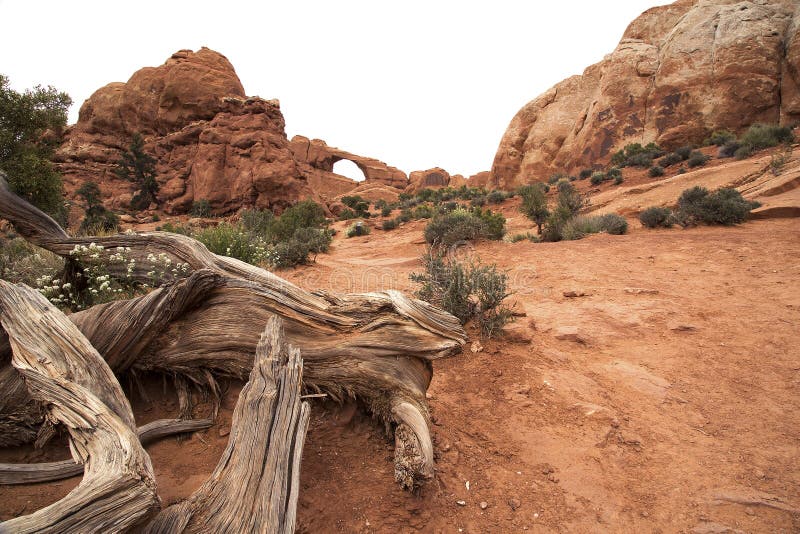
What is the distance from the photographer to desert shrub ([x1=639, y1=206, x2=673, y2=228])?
9102mm

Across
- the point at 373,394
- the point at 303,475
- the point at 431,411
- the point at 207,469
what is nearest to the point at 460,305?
the point at 431,411

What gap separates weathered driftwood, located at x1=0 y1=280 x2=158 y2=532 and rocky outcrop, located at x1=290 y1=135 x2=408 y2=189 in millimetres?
48772

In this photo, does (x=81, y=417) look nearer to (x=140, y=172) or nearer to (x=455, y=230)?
(x=455, y=230)

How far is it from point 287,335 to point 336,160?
52898 mm

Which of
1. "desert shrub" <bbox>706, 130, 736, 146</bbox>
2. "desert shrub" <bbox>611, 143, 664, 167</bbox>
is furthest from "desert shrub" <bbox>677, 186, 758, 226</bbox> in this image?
"desert shrub" <bbox>706, 130, 736, 146</bbox>

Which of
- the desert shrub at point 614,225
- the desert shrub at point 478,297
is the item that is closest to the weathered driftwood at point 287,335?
the desert shrub at point 478,297

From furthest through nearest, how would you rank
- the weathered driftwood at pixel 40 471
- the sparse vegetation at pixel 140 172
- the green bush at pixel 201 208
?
the sparse vegetation at pixel 140 172 < the green bush at pixel 201 208 < the weathered driftwood at pixel 40 471

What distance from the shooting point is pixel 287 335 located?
2508mm

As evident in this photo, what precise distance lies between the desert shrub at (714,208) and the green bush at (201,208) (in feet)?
82.2

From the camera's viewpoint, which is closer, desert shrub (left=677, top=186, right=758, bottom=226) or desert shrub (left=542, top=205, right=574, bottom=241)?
desert shrub (left=677, top=186, right=758, bottom=226)

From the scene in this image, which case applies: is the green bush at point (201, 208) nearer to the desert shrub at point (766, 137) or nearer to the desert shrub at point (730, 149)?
the desert shrub at point (730, 149)

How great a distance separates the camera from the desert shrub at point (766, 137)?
15.1m

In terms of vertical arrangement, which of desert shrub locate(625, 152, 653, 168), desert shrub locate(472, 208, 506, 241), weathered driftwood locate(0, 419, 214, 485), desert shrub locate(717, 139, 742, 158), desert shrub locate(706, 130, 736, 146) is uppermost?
desert shrub locate(706, 130, 736, 146)

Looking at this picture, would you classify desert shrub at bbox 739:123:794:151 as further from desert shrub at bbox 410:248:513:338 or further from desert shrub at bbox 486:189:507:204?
desert shrub at bbox 410:248:513:338
